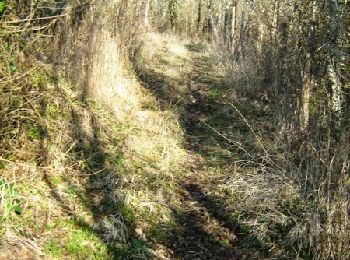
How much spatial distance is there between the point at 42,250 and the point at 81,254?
1.13 ft

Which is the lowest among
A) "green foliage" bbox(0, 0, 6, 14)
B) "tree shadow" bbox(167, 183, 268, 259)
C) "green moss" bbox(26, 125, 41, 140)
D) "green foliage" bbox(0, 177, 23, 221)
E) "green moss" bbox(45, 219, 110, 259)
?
"tree shadow" bbox(167, 183, 268, 259)

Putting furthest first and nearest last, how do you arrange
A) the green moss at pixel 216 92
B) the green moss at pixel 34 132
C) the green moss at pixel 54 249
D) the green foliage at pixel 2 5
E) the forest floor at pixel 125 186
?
the green moss at pixel 216 92 < the green moss at pixel 34 132 < the forest floor at pixel 125 186 < the green foliage at pixel 2 5 < the green moss at pixel 54 249

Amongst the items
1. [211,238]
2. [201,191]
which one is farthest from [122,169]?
[211,238]

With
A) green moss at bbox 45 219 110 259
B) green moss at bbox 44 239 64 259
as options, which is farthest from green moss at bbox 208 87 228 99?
green moss at bbox 44 239 64 259

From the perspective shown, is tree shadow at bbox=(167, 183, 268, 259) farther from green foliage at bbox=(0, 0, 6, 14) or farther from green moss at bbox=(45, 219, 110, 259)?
green foliage at bbox=(0, 0, 6, 14)

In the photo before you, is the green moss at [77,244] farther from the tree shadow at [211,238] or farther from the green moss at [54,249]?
the tree shadow at [211,238]

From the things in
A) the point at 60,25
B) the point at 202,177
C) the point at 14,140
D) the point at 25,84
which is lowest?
the point at 202,177

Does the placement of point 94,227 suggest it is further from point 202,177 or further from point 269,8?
point 269,8

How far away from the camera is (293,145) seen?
20.0 ft

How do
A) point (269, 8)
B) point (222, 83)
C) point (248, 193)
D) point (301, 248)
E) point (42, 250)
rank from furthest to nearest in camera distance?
point (222, 83) → point (269, 8) → point (248, 193) → point (301, 248) → point (42, 250)

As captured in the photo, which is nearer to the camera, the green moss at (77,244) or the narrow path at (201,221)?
the green moss at (77,244)

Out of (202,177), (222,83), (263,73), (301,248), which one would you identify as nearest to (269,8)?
(263,73)

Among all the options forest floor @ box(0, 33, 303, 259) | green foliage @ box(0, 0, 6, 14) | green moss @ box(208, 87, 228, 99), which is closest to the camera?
green foliage @ box(0, 0, 6, 14)

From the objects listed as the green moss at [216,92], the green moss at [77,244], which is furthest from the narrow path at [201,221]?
the green moss at [216,92]
